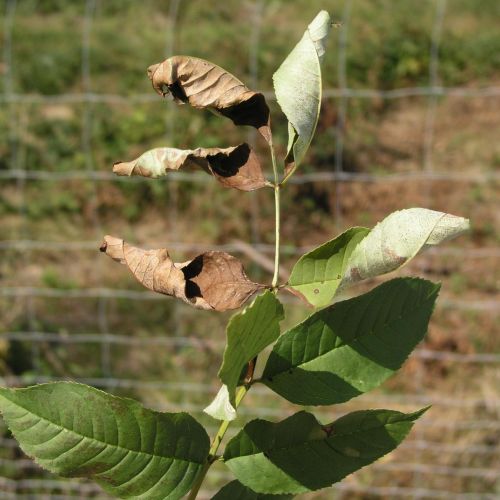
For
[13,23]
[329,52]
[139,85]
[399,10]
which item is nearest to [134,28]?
[139,85]

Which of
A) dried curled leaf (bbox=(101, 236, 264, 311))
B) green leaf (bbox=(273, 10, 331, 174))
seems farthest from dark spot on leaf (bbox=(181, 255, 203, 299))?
green leaf (bbox=(273, 10, 331, 174))

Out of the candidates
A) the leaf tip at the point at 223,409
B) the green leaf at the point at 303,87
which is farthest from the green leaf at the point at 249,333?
the green leaf at the point at 303,87

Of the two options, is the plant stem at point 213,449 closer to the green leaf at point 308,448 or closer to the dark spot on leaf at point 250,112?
the green leaf at point 308,448

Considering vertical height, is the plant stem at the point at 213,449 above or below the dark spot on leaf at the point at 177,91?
below

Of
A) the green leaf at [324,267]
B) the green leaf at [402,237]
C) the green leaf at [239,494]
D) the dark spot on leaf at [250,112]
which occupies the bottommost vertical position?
the green leaf at [239,494]

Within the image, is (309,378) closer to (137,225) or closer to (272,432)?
(272,432)

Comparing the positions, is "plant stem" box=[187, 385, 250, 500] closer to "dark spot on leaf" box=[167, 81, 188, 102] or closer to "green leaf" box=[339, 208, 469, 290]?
"green leaf" box=[339, 208, 469, 290]

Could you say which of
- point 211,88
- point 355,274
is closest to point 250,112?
point 211,88
